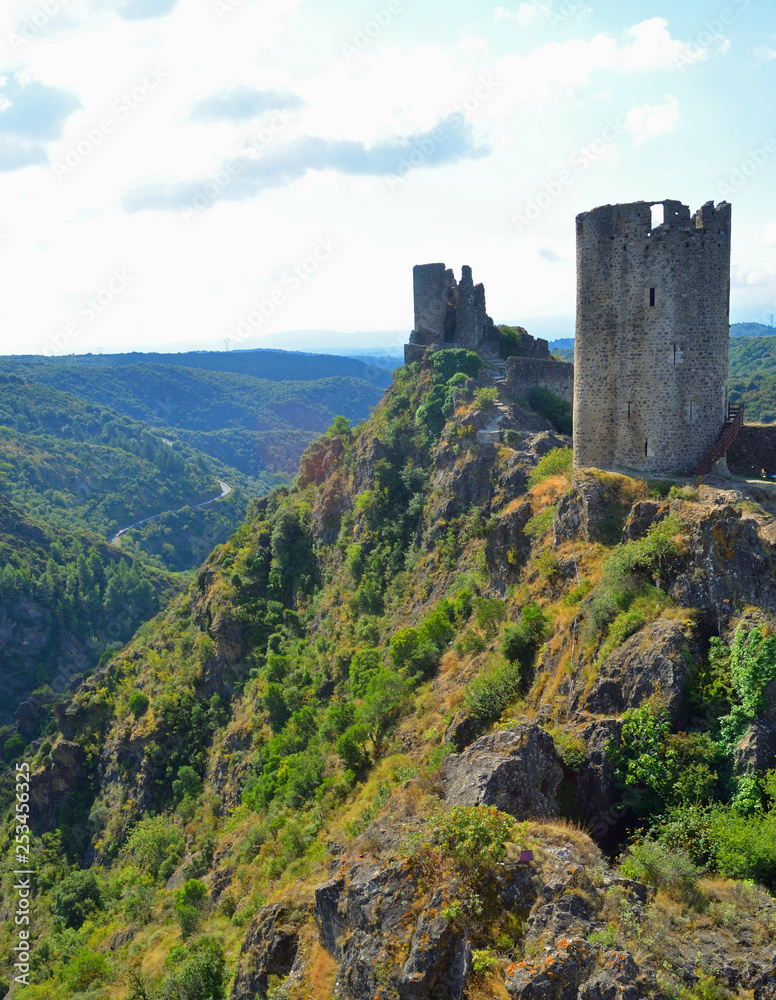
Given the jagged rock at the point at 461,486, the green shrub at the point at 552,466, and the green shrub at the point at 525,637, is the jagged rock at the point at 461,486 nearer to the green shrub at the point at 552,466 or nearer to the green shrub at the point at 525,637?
the green shrub at the point at 552,466

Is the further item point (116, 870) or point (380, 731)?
point (116, 870)

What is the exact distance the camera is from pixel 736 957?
976 cm

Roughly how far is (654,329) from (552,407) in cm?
1831

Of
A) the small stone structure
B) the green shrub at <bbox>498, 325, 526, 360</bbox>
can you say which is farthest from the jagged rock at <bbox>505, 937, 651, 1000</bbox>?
the green shrub at <bbox>498, 325, 526, 360</bbox>

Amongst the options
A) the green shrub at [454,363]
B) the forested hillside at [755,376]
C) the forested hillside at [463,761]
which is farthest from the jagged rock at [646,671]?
the forested hillside at [755,376]

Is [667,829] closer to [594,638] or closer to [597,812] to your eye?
[597,812]

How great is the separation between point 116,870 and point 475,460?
3060 cm

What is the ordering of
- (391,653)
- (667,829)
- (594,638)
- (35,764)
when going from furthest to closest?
(35,764)
(391,653)
(594,638)
(667,829)

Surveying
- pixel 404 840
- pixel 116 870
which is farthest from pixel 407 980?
pixel 116 870

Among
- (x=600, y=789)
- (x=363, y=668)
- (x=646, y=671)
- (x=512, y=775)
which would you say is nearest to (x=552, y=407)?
(x=363, y=668)

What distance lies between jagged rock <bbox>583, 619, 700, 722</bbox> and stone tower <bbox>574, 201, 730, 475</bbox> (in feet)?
21.0

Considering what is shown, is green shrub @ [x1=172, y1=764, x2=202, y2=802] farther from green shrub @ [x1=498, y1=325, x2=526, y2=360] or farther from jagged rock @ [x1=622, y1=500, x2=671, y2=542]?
jagged rock @ [x1=622, y1=500, x2=671, y2=542]

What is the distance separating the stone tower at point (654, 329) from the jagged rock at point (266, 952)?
14.5 m

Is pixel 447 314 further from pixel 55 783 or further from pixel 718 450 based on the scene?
pixel 55 783
